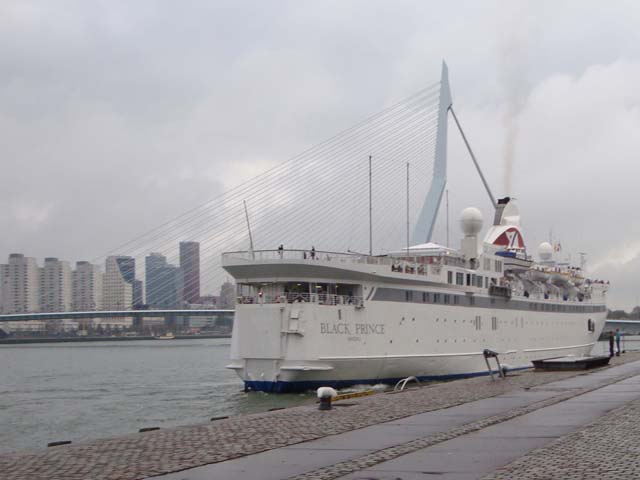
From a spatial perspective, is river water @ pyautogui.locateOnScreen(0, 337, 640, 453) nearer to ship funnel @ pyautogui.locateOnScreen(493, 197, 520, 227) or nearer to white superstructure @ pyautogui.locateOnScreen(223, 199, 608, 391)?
white superstructure @ pyautogui.locateOnScreen(223, 199, 608, 391)

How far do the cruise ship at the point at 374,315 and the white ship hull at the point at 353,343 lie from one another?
0.04 m

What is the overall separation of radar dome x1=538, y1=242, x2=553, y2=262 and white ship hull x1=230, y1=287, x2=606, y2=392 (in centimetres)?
2457

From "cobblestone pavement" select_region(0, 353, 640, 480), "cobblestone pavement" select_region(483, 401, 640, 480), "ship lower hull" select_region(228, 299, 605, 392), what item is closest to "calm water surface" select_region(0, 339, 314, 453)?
"ship lower hull" select_region(228, 299, 605, 392)

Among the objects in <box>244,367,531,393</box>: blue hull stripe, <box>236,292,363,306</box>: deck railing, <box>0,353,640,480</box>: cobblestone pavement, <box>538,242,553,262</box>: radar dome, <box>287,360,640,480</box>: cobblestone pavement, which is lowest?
<box>244,367,531,393</box>: blue hull stripe

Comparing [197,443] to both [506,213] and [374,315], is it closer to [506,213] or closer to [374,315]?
[374,315]

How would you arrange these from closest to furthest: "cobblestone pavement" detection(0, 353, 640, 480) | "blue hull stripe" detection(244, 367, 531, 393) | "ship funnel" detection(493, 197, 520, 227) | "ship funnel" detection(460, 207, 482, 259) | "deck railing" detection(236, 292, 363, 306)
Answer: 1. "cobblestone pavement" detection(0, 353, 640, 480)
2. "blue hull stripe" detection(244, 367, 531, 393)
3. "deck railing" detection(236, 292, 363, 306)
4. "ship funnel" detection(460, 207, 482, 259)
5. "ship funnel" detection(493, 197, 520, 227)

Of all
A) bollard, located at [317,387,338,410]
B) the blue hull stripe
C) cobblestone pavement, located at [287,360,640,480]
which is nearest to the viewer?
cobblestone pavement, located at [287,360,640,480]

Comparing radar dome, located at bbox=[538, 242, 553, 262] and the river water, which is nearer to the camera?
the river water

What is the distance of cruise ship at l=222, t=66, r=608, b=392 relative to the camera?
33812 millimetres

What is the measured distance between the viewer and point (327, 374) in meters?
34.2

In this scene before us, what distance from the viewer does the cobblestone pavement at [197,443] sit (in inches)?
500

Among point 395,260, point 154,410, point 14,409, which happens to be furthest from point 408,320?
point 14,409

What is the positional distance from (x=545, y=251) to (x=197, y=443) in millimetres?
57610

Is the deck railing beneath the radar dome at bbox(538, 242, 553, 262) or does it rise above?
beneath
